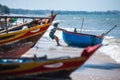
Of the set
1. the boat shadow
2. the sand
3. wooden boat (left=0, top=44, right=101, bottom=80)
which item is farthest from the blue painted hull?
wooden boat (left=0, top=44, right=101, bottom=80)

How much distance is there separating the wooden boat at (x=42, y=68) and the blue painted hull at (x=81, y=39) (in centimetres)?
1048

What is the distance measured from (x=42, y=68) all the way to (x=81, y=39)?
1092cm

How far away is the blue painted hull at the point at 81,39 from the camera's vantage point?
18.4m

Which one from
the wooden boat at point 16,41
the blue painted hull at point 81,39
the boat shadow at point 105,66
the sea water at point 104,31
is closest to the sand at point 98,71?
the boat shadow at point 105,66

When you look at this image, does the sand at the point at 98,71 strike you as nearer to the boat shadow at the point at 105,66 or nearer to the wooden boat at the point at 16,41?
the boat shadow at the point at 105,66

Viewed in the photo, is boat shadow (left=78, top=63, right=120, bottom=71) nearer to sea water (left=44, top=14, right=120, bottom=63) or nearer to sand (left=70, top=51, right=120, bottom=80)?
sand (left=70, top=51, right=120, bottom=80)

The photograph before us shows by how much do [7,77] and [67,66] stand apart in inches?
73.1

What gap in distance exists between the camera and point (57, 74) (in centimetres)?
793

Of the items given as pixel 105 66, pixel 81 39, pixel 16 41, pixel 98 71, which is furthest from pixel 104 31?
pixel 98 71

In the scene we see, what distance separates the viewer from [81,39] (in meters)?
18.5

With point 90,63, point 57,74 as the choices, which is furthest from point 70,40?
point 57,74

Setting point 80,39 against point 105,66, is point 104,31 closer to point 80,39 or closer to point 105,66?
point 80,39

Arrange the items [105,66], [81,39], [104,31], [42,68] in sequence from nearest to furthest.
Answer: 1. [42,68]
2. [105,66]
3. [81,39]
4. [104,31]

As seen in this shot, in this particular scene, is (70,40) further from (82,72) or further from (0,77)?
(0,77)
